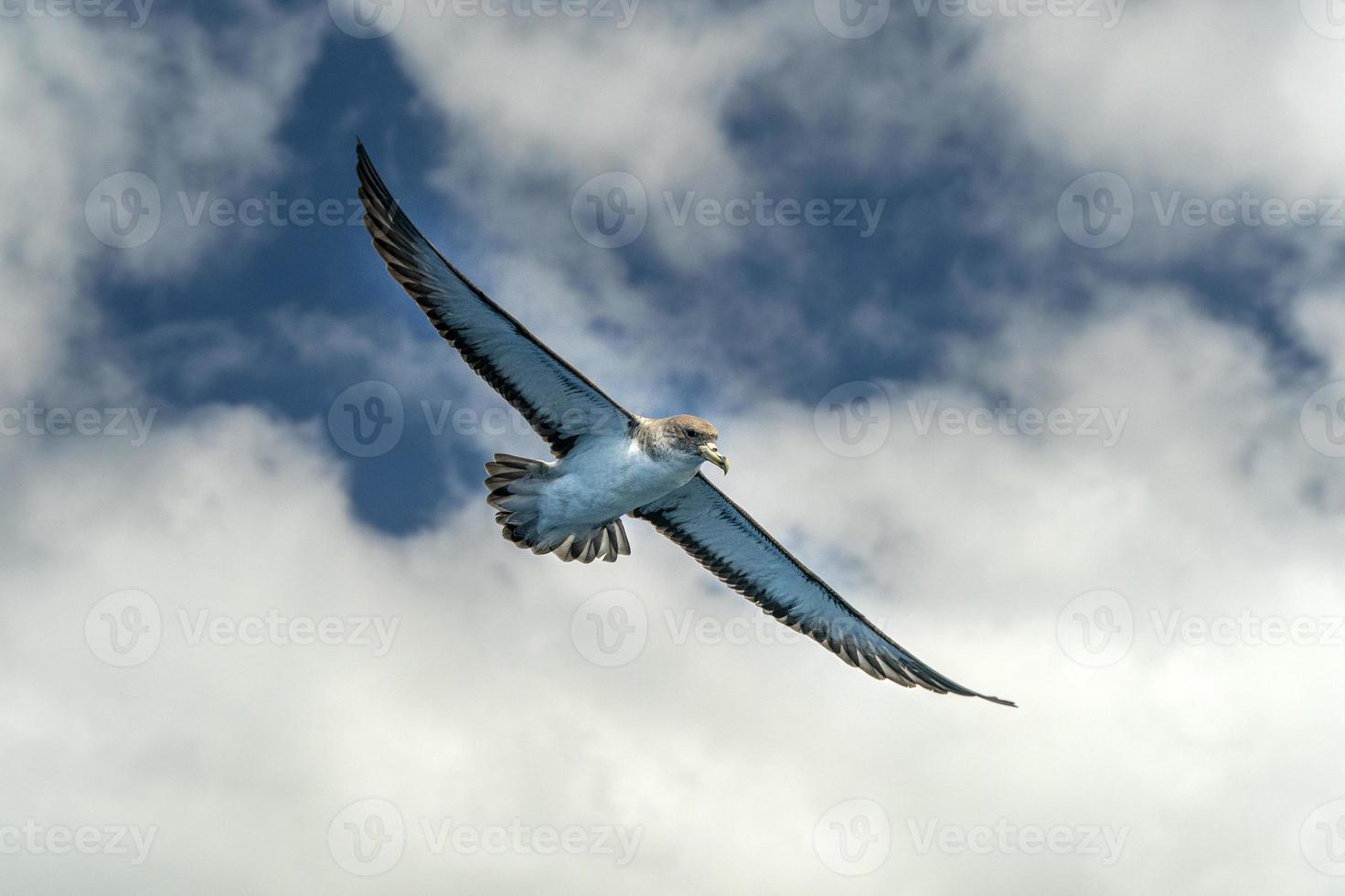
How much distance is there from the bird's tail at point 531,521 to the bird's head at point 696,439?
220cm

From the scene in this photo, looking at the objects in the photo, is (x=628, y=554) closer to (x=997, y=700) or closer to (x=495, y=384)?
(x=495, y=384)

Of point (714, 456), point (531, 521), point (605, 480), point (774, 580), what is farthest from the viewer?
point (774, 580)

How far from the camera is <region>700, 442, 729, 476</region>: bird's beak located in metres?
15.4

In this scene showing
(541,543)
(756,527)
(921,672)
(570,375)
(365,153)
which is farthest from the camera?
(921,672)

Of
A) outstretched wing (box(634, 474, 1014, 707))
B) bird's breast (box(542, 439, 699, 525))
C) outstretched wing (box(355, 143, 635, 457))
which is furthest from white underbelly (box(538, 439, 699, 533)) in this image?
outstretched wing (box(634, 474, 1014, 707))

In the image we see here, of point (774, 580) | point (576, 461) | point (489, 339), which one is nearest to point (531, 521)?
point (576, 461)

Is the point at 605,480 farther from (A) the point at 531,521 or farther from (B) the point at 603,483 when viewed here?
(A) the point at 531,521

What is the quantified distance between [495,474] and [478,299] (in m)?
2.99

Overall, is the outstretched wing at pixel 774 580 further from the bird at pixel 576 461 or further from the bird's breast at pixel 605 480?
the bird's breast at pixel 605 480

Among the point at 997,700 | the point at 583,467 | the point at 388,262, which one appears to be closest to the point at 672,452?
the point at 583,467

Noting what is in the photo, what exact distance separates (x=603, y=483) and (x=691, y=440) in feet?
5.79

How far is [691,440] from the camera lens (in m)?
15.6

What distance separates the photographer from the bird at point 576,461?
15.0m

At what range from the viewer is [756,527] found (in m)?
18.7
